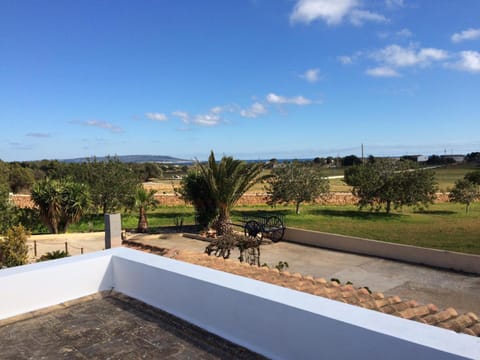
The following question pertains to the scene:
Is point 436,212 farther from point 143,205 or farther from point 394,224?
point 143,205

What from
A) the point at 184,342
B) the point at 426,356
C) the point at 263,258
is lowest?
the point at 263,258

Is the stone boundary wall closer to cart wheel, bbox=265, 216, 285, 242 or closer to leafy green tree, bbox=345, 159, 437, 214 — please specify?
leafy green tree, bbox=345, 159, 437, 214

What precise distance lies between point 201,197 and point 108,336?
15.0m

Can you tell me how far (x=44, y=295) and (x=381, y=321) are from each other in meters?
3.88

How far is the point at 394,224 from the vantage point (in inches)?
851

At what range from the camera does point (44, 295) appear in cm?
477

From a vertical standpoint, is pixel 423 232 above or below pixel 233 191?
below

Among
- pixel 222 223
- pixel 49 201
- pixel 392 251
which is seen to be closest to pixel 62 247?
pixel 49 201

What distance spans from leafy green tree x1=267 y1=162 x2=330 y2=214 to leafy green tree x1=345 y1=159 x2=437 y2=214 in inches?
100

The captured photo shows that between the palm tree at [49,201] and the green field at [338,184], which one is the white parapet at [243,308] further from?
the green field at [338,184]

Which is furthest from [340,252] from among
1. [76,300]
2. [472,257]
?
[76,300]

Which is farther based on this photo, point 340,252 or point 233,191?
point 233,191

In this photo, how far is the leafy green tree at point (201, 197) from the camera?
18609mm

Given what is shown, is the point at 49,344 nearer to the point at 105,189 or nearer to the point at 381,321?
the point at 381,321
